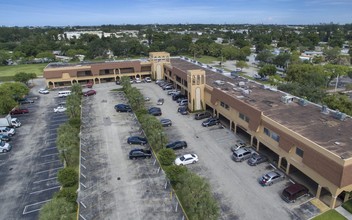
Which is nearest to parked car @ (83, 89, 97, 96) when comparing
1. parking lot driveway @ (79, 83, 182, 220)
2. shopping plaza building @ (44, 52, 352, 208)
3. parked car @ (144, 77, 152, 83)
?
parked car @ (144, 77, 152, 83)

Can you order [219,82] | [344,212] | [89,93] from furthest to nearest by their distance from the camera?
[89,93], [219,82], [344,212]

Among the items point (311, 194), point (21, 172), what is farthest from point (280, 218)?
point (21, 172)

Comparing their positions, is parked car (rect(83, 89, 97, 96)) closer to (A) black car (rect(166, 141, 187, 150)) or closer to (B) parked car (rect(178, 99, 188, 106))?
(B) parked car (rect(178, 99, 188, 106))

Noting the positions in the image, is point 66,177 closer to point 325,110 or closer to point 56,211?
point 56,211

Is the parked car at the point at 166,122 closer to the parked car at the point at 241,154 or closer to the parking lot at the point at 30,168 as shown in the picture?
the parked car at the point at 241,154

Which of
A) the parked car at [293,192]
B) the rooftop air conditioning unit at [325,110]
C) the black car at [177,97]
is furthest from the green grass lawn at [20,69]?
the parked car at [293,192]

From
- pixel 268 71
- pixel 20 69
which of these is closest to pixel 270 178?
pixel 268 71

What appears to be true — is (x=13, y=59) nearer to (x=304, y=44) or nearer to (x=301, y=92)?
(x=301, y=92)
